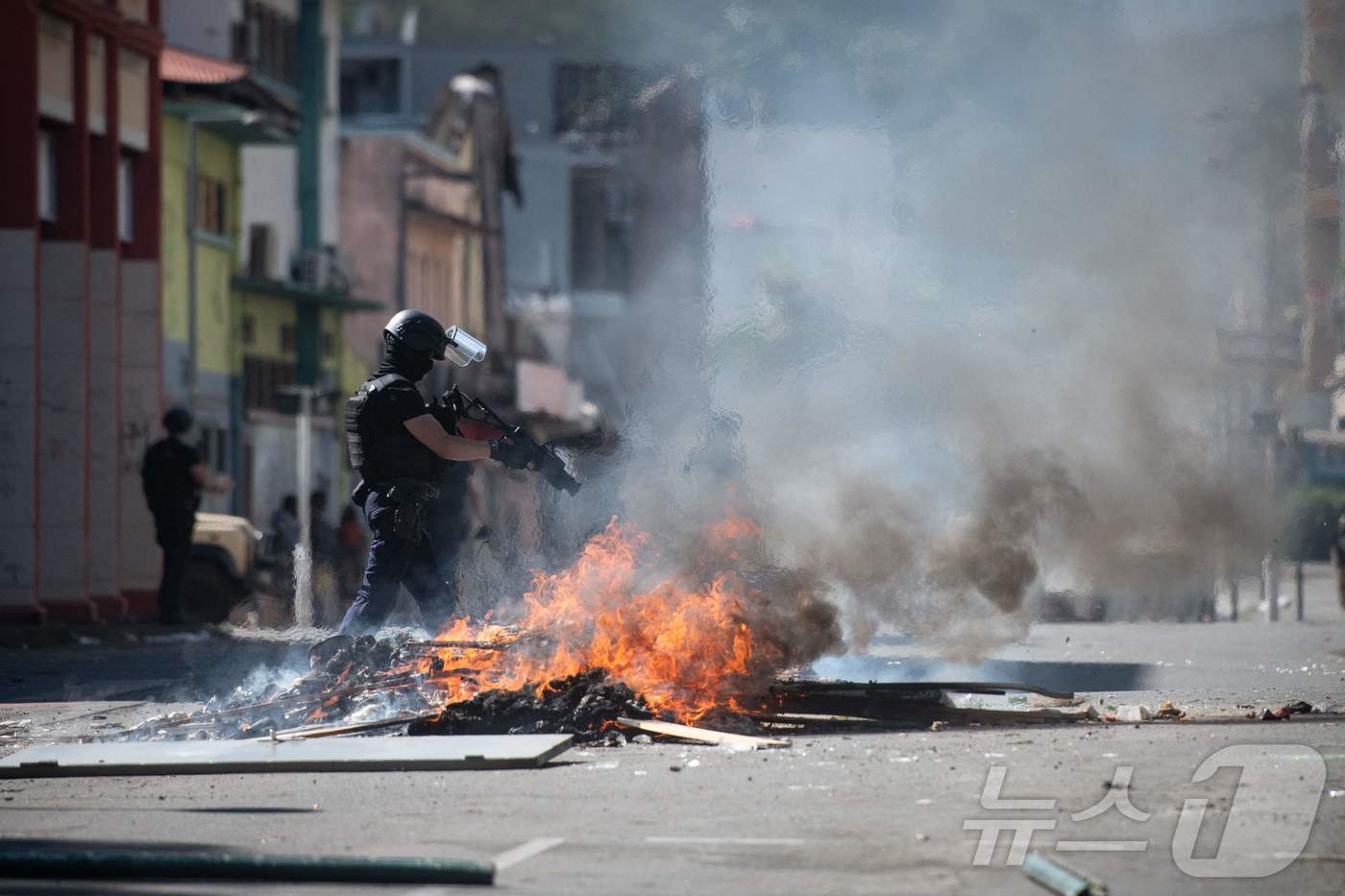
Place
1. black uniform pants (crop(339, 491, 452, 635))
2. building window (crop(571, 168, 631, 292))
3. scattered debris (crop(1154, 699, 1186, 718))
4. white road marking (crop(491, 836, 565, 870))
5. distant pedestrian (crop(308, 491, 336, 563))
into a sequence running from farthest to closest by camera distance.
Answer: building window (crop(571, 168, 631, 292))
distant pedestrian (crop(308, 491, 336, 563))
black uniform pants (crop(339, 491, 452, 635))
scattered debris (crop(1154, 699, 1186, 718))
white road marking (crop(491, 836, 565, 870))

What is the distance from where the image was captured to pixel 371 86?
64938mm

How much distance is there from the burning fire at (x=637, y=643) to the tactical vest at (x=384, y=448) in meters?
0.92

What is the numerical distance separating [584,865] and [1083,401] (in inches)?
328

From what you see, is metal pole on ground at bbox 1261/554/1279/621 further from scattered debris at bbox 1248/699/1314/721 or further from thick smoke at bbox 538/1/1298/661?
scattered debris at bbox 1248/699/1314/721

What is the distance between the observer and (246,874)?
6.39 meters

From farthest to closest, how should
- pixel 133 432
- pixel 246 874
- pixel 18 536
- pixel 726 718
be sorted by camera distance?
pixel 133 432 < pixel 18 536 < pixel 726 718 < pixel 246 874

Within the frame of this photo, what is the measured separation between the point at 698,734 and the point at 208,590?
49.1 ft

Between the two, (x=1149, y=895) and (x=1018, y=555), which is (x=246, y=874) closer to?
(x=1149, y=895)

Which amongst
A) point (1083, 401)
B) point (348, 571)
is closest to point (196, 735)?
point (1083, 401)

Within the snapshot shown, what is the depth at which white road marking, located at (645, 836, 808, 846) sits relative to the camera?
692 centimetres

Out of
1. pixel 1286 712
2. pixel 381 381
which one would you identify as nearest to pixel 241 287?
pixel 381 381

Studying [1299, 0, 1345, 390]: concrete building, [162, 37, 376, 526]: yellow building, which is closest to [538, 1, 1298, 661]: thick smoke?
[1299, 0, 1345, 390]: concrete building

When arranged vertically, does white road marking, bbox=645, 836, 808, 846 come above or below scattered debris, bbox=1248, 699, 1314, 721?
above

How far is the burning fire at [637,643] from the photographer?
10375 millimetres
